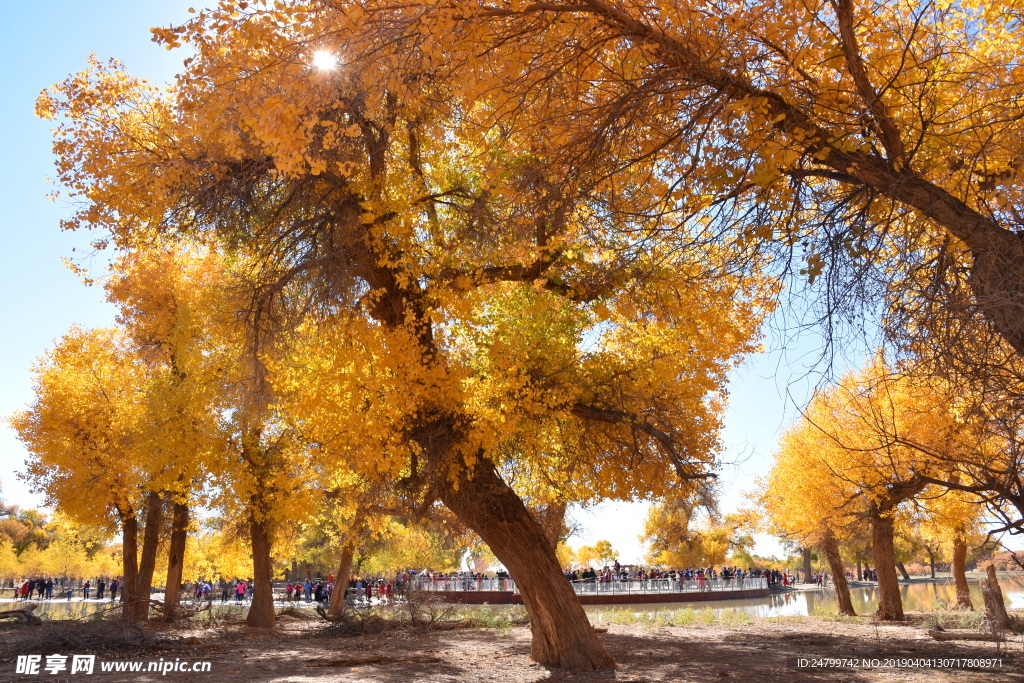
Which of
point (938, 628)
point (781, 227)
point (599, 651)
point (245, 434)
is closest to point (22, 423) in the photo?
point (245, 434)

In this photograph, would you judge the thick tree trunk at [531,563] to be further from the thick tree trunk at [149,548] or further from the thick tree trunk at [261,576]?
the thick tree trunk at [149,548]

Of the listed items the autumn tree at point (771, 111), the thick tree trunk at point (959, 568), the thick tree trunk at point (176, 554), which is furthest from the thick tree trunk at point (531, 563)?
the thick tree trunk at point (959, 568)

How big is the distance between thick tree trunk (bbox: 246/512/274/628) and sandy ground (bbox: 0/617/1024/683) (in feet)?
5.17

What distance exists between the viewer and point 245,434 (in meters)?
16.2

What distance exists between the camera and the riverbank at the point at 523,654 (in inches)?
330

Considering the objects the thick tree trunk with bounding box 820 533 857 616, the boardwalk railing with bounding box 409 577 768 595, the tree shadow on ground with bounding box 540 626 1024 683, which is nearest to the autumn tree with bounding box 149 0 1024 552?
the tree shadow on ground with bounding box 540 626 1024 683

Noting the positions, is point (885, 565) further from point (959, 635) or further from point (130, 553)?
point (130, 553)

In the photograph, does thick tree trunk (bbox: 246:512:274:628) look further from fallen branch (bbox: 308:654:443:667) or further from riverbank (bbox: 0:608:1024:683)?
fallen branch (bbox: 308:654:443:667)

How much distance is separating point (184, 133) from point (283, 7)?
333 centimetres

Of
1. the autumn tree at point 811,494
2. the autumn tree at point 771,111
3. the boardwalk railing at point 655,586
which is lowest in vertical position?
the boardwalk railing at point 655,586

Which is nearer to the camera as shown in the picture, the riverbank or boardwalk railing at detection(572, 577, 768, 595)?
the riverbank

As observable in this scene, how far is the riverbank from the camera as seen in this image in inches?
330

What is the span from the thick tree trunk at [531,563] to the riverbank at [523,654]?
1.22ft

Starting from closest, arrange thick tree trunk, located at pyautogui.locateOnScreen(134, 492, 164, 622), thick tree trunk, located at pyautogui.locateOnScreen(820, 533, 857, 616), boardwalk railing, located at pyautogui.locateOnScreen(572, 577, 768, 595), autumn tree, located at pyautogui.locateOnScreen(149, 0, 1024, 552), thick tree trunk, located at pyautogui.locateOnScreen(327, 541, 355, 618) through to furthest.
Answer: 1. autumn tree, located at pyautogui.locateOnScreen(149, 0, 1024, 552)
2. thick tree trunk, located at pyautogui.locateOnScreen(134, 492, 164, 622)
3. thick tree trunk, located at pyautogui.locateOnScreen(327, 541, 355, 618)
4. thick tree trunk, located at pyautogui.locateOnScreen(820, 533, 857, 616)
5. boardwalk railing, located at pyautogui.locateOnScreen(572, 577, 768, 595)
